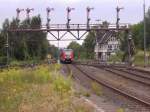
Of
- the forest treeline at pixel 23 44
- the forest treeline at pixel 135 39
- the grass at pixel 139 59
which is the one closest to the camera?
the grass at pixel 139 59

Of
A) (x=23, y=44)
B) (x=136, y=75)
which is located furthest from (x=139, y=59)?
(x=136, y=75)

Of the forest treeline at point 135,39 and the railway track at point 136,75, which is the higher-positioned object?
the forest treeline at point 135,39

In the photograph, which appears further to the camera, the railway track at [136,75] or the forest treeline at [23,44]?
the forest treeline at [23,44]

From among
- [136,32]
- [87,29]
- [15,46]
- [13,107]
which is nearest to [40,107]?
[13,107]

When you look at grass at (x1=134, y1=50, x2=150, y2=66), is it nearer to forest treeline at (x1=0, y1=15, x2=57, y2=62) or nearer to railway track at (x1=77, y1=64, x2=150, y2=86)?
forest treeline at (x1=0, y1=15, x2=57, y2=62)

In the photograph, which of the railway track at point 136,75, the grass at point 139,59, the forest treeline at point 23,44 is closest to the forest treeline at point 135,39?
the grass at point 139,59

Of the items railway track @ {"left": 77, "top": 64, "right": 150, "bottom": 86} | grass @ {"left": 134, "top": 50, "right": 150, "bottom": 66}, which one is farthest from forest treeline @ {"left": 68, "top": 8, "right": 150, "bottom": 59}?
railway track @ {"left": 77, "top": 64, "right": 150, "bottom": 86}

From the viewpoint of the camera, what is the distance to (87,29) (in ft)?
286

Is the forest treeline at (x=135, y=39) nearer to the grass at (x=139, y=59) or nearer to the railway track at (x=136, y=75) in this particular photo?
the grass at (x=139, y=59)

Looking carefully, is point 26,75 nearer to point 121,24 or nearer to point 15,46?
point 121,24

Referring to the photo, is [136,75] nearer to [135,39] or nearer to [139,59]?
[139,59]

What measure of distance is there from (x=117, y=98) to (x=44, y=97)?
6425 mm

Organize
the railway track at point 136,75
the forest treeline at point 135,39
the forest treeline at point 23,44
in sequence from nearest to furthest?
the railway track at point 136,75 → the forest treeline at point 23,44 → the forest treeline at point 135,39

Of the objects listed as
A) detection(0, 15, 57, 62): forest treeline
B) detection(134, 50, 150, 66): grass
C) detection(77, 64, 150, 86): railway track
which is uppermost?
detection(0, 15, 57, 62): forest treeline
